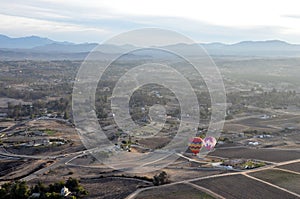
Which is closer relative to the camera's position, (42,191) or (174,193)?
(174,193)

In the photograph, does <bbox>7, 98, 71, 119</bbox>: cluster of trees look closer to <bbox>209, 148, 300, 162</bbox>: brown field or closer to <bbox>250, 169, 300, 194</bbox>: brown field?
<bbox>209, 148, 300, 162</bbox>: brown field

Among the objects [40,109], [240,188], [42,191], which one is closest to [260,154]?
[240,188]

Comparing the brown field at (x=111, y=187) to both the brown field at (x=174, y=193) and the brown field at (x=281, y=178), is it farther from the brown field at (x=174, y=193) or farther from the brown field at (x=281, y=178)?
the brown field at (x=281, y=178)

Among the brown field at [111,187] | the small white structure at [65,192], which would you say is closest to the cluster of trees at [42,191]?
the small white structure at [65,192]

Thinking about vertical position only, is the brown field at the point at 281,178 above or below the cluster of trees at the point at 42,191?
above

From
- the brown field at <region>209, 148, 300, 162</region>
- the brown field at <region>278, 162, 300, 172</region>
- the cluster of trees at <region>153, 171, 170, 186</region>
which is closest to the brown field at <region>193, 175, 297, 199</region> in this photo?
the cluster of trees at <region>153, 171, 170, 186</region>

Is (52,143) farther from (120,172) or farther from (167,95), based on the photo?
(167,95)

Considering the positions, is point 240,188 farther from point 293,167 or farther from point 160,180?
point 293,167
